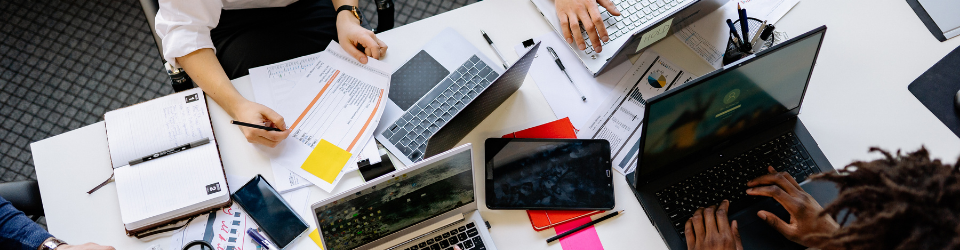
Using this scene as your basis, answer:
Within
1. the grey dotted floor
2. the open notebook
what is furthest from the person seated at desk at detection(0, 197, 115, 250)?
the grey dotted floor

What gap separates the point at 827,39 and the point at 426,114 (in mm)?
1022

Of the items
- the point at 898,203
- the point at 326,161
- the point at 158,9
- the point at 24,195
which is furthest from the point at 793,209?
the point at 24,195

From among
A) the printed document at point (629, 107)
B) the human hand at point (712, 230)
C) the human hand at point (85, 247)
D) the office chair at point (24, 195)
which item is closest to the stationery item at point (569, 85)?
the printed document at point (629, 107)

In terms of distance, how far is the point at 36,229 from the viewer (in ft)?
3.96

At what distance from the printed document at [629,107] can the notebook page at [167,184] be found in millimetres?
826

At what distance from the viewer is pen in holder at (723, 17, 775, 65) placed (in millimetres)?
1371

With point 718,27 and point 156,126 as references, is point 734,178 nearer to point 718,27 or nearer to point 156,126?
point 718,27

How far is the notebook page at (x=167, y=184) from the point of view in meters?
1.21

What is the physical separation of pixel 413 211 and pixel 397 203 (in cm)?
6

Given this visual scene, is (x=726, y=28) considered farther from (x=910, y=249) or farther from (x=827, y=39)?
(x=910, y=249)

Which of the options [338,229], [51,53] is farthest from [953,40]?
[51,53]

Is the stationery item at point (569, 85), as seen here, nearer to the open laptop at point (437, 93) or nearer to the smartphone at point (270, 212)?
the open laptop at point (437, 93)

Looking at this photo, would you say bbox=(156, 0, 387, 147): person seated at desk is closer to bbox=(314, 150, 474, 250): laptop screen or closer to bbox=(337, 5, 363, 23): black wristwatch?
bbox=(337, 5, 363, 23): black wristwatch

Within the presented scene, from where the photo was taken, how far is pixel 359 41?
4.70 ft
